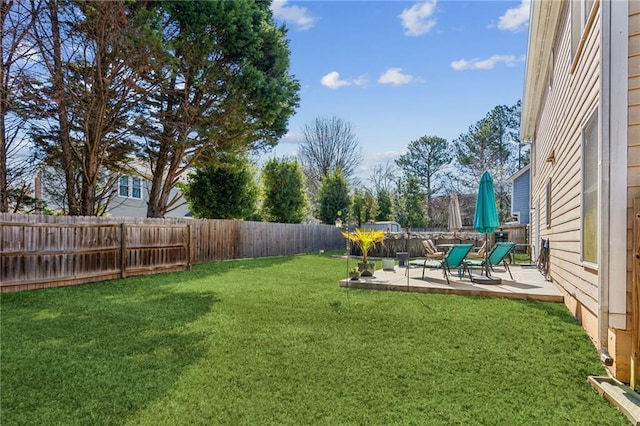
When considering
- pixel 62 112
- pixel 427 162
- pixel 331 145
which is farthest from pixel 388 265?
pixel 427 162

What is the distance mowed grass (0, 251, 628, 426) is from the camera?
91.5 inches

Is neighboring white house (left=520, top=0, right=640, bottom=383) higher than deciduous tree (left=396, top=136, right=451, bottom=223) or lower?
lower

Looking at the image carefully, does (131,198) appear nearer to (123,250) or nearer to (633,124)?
(123,250)

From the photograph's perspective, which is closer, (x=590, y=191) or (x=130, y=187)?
(x=590, y=191)

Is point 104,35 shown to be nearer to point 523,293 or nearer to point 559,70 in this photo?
point 559,70

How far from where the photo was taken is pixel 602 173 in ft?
9.62

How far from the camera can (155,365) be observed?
3107mm

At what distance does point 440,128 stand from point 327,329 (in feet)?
97.0

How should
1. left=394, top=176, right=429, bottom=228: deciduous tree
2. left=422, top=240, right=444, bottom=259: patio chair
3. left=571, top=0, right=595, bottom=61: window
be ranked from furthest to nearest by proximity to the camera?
left=394, top=176, right=429, bottom=228: deciduous tree < left=422, top=240, right=444, bottom=259: patio chair < left=571, top=0, right=595, bottom=61: window

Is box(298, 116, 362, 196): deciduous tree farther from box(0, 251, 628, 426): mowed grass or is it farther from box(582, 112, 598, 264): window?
box(582, 112, 598, 264): window

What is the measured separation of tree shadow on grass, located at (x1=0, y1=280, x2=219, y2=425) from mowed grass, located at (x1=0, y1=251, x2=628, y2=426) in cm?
1

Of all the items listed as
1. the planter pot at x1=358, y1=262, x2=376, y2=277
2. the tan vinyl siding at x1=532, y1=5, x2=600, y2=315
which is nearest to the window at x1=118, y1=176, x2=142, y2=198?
the planter pot at x1=358, y1=262, x2=376, y2=277

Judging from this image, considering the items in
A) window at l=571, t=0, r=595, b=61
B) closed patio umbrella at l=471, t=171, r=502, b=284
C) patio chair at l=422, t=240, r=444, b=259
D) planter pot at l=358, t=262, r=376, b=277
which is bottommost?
planter pot at l=358, t=262, r=376, b=277

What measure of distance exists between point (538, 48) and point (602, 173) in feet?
19.6
